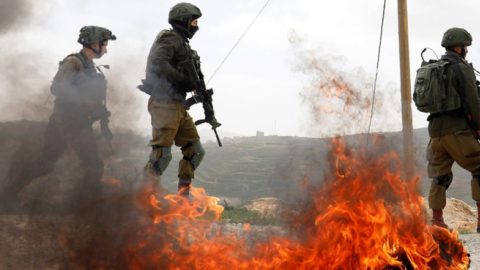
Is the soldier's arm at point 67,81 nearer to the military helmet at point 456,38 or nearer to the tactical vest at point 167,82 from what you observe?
the tactical vest at point 167,82

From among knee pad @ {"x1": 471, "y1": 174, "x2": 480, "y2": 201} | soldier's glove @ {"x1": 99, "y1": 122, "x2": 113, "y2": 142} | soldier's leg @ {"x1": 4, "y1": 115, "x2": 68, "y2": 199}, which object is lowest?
knee pad @ {"x1": 471, "y1": 174, "x2": 480, "y2": 201}

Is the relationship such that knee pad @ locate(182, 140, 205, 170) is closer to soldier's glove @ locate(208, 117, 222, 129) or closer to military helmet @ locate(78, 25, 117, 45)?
soldier's glove @ locate(208, 117, 222, 129)

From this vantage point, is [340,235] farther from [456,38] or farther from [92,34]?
[92,34]

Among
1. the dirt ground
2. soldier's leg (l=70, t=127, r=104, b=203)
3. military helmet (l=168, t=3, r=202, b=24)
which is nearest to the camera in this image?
the dirt ground

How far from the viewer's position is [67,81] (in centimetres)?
540

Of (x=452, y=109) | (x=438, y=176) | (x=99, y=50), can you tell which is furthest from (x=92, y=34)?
(x=438, y=176)

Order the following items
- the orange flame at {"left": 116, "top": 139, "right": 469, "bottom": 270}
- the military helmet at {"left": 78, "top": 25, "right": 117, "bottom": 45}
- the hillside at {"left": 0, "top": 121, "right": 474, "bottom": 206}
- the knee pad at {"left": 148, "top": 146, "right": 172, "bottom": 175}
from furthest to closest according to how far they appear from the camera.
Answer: the military helmet at {"left": 78, "top": 25, "right": 117, "bottom": 45}, the knee pad at {"left": 148, "top": 146, "right": 172, "bottom": 175}, the hillside at {"left": 0, "top": 121, "right": 474, "bottom": 206}, the orange flame at {"left": 116, "top": 139, "right": 469, "bottom": 270}

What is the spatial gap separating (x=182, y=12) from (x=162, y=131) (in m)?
1.24

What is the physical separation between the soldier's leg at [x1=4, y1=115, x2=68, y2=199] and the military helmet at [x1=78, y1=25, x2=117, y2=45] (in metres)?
1.08

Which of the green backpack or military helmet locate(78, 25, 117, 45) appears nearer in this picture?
the green backpack

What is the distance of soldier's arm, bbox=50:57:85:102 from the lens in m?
5.30

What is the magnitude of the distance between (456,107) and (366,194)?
2722mm

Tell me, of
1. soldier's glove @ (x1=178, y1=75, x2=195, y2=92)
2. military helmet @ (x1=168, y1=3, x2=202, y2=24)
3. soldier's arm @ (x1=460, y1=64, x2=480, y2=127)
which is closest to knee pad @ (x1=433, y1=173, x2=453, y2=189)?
soldier's arm @ (x1=460, y1=64, x2=480, y2=127)

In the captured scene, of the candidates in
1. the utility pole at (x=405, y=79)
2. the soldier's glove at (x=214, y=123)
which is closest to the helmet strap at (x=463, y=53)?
the utility pole at (x=405, y=79)
